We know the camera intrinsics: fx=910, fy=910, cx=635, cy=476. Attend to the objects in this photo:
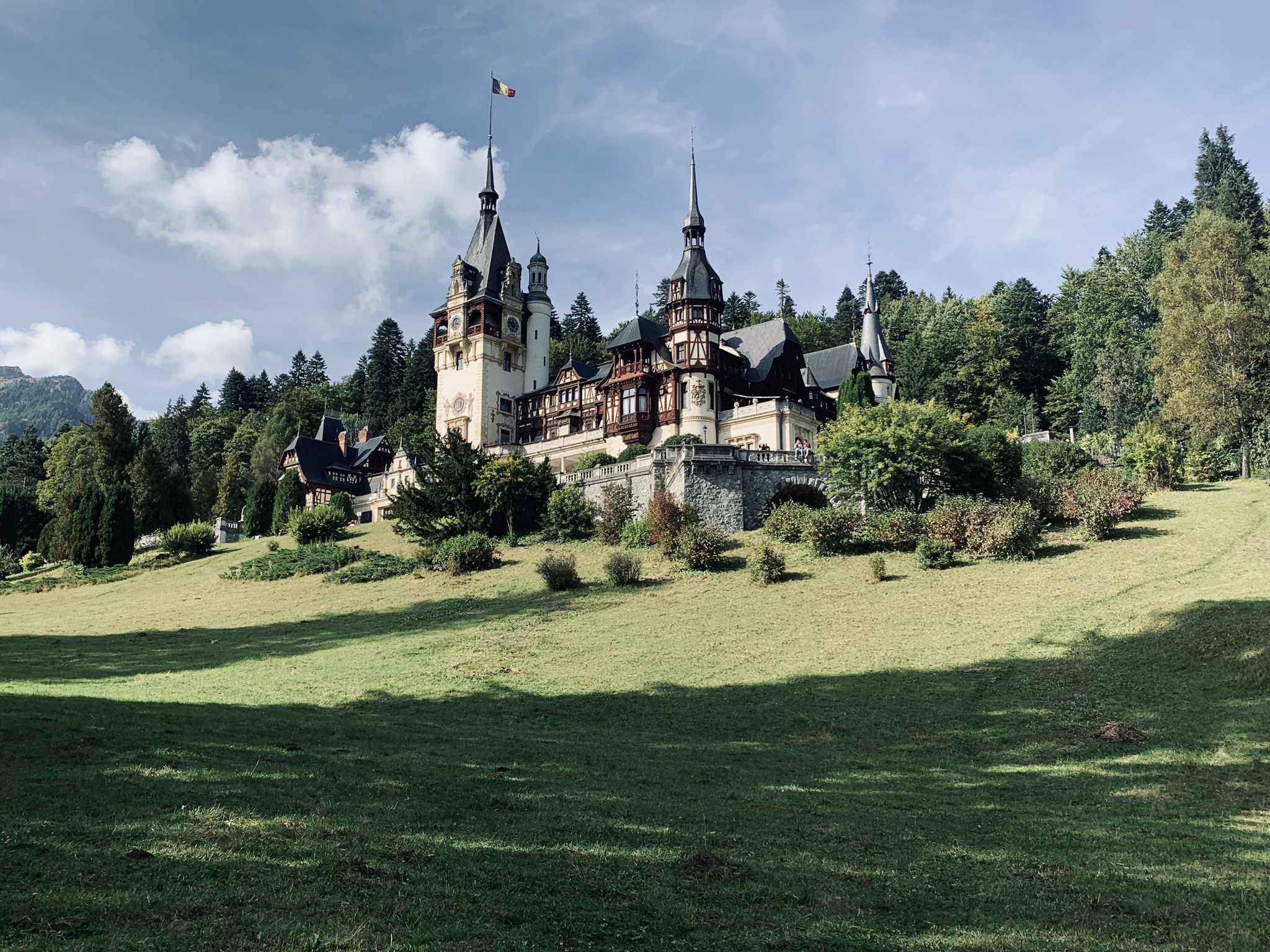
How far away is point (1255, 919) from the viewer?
Result: 8695 mm

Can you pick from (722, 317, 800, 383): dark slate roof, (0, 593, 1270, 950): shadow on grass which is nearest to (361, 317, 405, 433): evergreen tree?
(722, 317, 800, 383): dark slate roof

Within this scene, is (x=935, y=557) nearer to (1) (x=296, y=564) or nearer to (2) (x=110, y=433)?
(1) (x=296, y=564)

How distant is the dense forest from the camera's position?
49094 millimetres

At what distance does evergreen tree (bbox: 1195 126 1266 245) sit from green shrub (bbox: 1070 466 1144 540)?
45.3m

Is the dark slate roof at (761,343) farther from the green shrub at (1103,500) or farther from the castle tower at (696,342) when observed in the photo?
the green shrub at (1103,500)

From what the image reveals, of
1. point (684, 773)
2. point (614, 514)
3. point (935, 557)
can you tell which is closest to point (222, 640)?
point (614, 514)

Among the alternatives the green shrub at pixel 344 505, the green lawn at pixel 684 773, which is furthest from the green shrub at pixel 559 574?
the green shrub at pixel 344 505

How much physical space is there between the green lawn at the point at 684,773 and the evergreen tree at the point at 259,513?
109 feet

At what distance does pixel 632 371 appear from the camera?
60.3 m

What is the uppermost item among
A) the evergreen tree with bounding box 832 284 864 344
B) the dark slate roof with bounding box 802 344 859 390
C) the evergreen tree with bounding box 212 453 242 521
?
the evergreen tree with bounding box 832 284 864 344

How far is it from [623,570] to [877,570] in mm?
9466

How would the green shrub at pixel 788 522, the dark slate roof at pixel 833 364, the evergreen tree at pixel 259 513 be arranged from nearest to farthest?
the green shrub at pixel 788 522
the evergreen tree at pixel 259 513
the dark slate roof at pixel 833 364

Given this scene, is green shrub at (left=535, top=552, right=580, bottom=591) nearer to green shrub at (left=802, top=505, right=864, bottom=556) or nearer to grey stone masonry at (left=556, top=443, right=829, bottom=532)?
grey stone masonry at (left=556, top=443, right=829, bottom=532)

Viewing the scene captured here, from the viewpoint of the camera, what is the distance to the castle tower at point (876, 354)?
7262 cm
